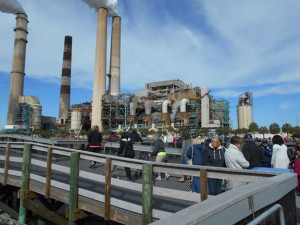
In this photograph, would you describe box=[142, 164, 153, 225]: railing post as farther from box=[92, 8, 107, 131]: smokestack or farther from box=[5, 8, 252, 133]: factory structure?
box=[92, 8, 107, 131]: smokestack

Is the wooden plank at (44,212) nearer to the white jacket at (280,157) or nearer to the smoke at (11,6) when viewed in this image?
the white jacket at (280,157)

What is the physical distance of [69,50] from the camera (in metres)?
69.7

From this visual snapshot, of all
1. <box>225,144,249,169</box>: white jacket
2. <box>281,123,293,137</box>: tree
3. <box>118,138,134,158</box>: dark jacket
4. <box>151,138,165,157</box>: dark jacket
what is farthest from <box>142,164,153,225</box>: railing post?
<box>281,123,293,137</box>: tree

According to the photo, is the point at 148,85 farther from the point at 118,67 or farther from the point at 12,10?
the point at 12,10

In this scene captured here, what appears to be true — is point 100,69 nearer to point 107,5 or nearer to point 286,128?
point 107,5

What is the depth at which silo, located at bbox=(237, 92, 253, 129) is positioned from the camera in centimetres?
4794

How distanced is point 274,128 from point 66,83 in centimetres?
5490

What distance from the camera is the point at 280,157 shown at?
5836mm

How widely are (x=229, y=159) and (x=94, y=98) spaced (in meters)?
53.6

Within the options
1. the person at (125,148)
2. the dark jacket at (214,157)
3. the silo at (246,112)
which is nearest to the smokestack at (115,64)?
the silo at (246,112)

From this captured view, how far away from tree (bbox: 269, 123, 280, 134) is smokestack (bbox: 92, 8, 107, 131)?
38.4 m

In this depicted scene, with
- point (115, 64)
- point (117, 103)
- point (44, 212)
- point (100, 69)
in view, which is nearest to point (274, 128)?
point (117, 103)

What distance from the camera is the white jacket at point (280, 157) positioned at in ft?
19.0


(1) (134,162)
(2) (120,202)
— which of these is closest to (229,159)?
(1) (134,162)
